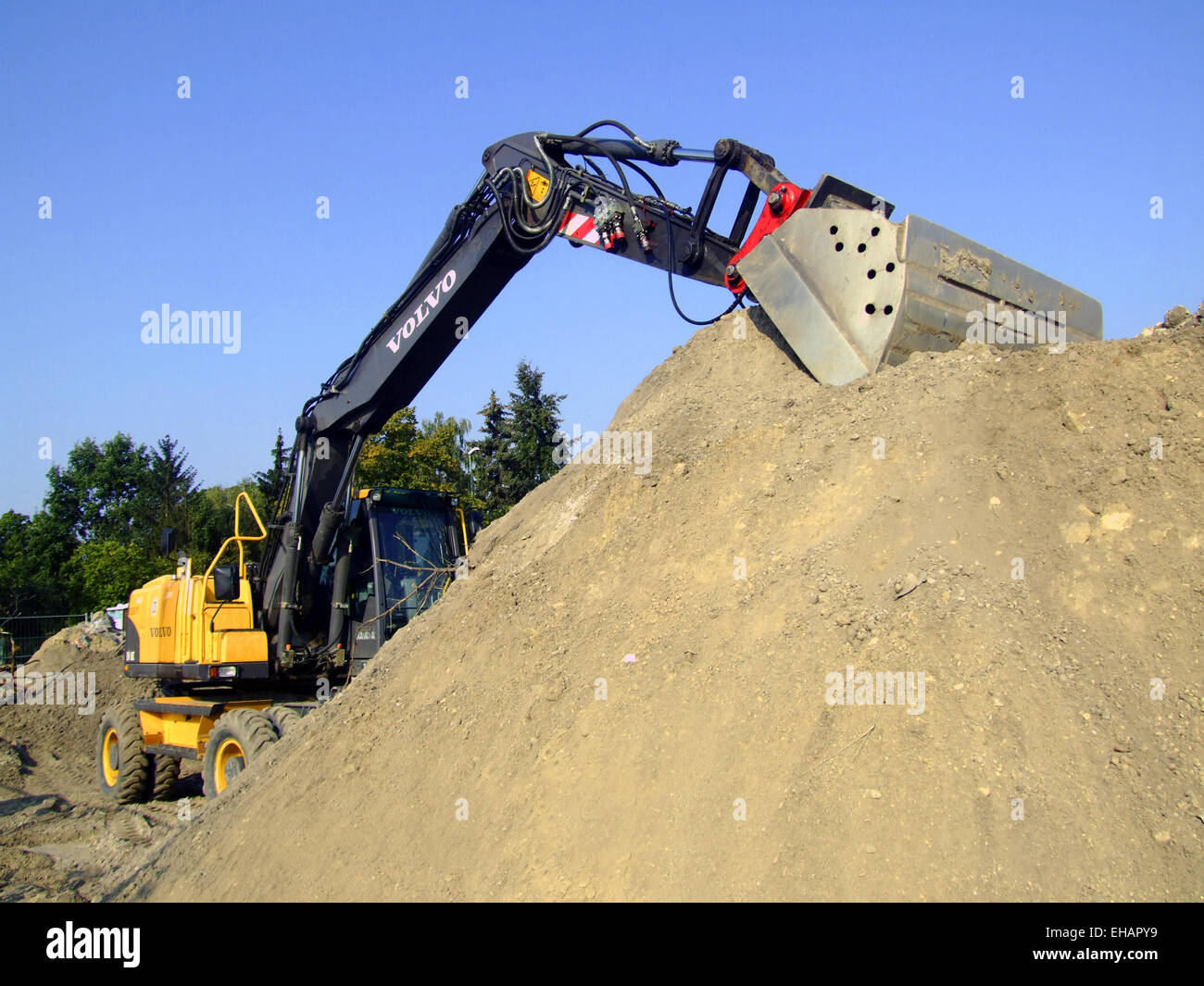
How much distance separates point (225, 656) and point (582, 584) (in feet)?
16.8

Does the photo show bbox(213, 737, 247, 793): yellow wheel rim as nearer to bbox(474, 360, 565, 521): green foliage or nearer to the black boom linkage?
the black boom linkage

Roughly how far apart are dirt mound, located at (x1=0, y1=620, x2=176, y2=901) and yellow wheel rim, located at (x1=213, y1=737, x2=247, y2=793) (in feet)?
2.98

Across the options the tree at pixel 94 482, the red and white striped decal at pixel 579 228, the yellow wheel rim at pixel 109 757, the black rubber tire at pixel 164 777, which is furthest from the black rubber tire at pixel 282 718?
the tree at pixel 94 482

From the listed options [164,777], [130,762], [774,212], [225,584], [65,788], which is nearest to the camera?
[774,212]

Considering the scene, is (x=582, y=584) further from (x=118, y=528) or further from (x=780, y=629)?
(x=118, y=528)

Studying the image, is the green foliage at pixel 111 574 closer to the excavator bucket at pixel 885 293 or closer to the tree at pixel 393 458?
the tree at pixel 393 458

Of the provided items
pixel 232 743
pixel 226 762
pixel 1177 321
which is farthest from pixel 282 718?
pixel 1177 321

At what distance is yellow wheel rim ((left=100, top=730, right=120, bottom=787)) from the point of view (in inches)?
480

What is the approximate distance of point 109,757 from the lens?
12.3m

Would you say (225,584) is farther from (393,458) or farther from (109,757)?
(393,458)

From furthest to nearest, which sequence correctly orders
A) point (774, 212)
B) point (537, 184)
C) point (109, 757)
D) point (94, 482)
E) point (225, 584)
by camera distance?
point (94, 482)
point (109, 757)
point (225, 584)
point (537, 184)
point (774, 212)

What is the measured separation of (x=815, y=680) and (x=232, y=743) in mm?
6813
